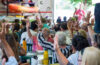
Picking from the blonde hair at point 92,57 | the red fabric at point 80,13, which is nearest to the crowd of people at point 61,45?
the blonde hair at point 92,57

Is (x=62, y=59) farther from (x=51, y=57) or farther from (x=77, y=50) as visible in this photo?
(x=51, y=57)

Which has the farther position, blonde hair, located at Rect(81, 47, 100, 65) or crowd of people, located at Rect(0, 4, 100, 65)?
crowd of people, located at Rect(0, 4, 100, 65)

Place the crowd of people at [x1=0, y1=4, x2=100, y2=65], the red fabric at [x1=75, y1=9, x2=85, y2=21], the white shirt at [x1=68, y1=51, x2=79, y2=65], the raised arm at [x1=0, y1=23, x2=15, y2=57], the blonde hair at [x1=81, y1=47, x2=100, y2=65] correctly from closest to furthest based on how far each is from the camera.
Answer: the blonde hair at [x1=81, y1=47, x2=100, y2=65], the crowd of people at [x1=0, y1=4, x2=100, y2=65], the raised arm at [x1=0, y1=23, x2=15, y2=57], the white shirt at [x1=68, y1=51, x2=79, y2=65], the red fabric at [x1=75, y1=9, x2=85, y2=21]

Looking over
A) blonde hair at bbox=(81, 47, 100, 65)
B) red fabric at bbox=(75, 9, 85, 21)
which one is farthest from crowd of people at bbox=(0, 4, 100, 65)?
red fabric at bbox=(75, 9, 85, 21)

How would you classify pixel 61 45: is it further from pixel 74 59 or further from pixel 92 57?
pixel 92 57

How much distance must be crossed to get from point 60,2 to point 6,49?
10.6 meters

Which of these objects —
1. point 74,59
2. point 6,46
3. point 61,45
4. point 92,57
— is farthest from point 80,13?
point 92,57

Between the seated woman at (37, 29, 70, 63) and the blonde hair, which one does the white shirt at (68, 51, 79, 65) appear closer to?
the seated woman at (37, 29, 70, 63)

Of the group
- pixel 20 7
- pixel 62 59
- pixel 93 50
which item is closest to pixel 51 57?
pixel 62 59

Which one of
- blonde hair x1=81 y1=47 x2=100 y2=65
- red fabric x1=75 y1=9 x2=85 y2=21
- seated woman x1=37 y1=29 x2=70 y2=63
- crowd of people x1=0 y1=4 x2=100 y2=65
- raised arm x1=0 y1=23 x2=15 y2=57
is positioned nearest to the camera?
blonde hair x1=81 y1=47 x2=100 y2=65

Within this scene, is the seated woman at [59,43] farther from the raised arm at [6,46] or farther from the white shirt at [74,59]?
the raised arm at [6,46]

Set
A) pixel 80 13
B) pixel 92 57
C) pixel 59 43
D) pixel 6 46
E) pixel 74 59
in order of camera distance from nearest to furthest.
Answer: pixel 92 57 → pixel 6 46 → pixel 74 59 → pixel 59 43 → pixel 80 13

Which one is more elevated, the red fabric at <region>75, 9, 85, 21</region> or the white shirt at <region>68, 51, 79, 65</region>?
the red fabric at <region>75, 9, 85, 21</region>

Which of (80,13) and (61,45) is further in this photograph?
(80,13)
